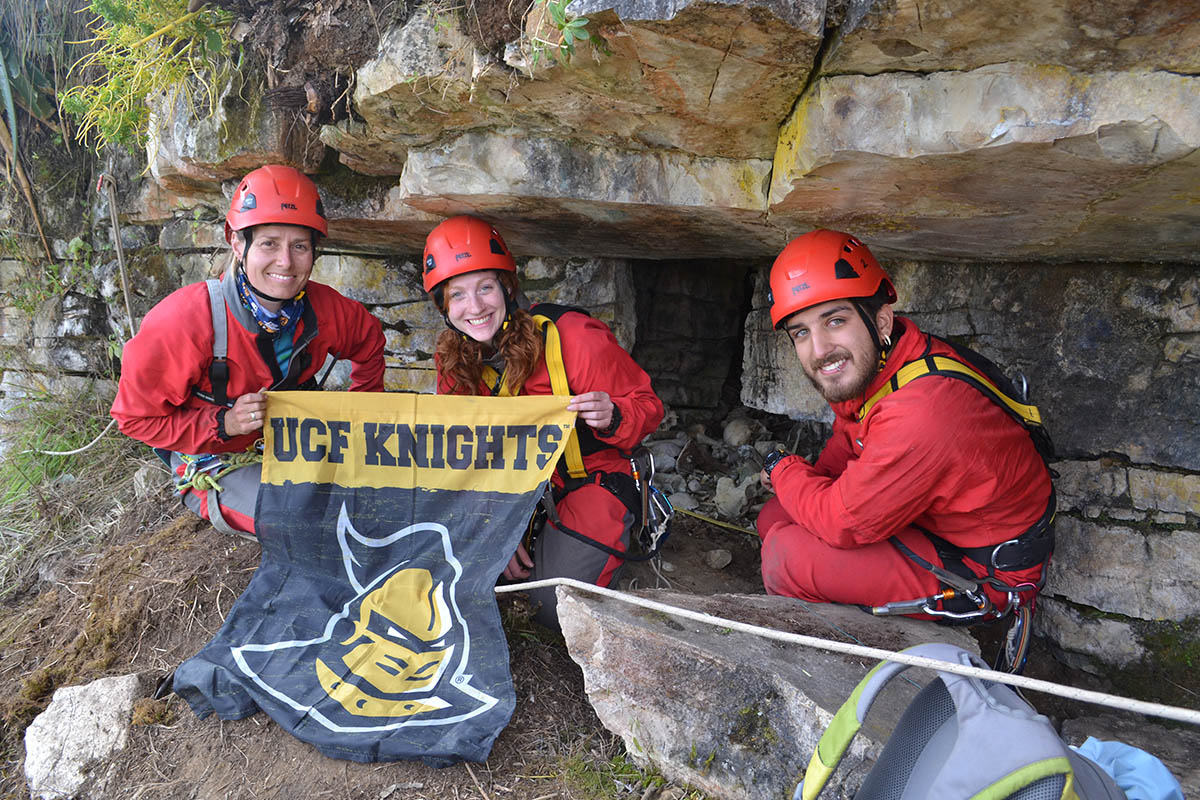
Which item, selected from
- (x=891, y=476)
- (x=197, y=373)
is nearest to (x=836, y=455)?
(x=891, y=476)

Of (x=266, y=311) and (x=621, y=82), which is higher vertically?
(x=621, y=82)

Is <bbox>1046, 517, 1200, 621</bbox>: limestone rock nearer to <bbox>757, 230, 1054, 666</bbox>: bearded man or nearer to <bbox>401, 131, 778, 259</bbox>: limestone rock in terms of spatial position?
<bbox>757, 230, 1054, 666</bbox>: bearded man

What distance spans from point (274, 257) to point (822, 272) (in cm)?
255

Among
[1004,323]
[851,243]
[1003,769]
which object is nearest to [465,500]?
[851,243]

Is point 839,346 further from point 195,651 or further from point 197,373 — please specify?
point 195,651

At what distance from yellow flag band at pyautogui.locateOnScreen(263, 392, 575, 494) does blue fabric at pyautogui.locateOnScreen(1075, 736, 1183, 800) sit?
91.4 inches

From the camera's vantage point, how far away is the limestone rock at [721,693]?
7.84 feet

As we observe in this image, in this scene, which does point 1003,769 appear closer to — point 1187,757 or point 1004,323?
point 1187,757

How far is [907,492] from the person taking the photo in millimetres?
2783

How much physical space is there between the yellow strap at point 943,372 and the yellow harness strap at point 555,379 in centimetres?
138

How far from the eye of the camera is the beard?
2.97 metres

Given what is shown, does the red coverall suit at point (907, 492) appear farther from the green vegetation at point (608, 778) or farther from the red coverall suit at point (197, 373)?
the red coverall suit at point (197, 373)

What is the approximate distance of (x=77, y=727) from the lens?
3092mm

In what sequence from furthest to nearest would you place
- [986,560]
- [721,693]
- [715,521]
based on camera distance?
Answer: [715,521]
[986,560]
[721,693]
